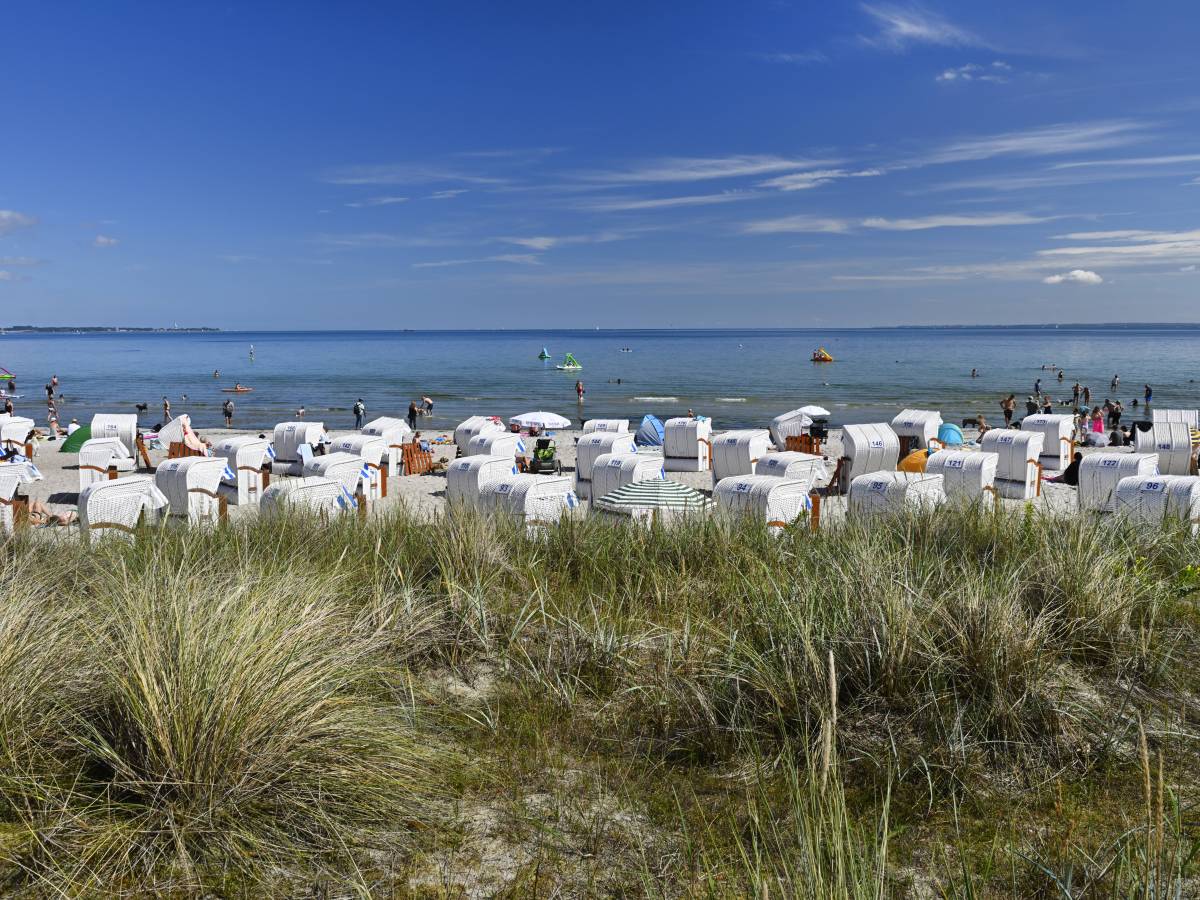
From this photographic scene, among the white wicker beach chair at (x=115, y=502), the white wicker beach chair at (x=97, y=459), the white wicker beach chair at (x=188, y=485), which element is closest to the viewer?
the white wicker beach chair at (x=115, y=502)

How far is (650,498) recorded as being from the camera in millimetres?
12562

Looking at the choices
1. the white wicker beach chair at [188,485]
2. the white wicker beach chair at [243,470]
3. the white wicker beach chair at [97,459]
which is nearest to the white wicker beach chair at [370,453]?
the white wicker beach chair at [243,470]

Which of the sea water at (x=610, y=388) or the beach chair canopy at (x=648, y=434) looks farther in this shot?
the sea water at (x=610, y=388)

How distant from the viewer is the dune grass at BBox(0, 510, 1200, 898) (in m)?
3.23

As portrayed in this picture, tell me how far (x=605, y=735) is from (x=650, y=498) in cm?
816

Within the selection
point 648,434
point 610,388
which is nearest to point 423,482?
point 648,434

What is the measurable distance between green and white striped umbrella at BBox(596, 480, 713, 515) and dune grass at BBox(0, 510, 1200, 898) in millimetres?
6159

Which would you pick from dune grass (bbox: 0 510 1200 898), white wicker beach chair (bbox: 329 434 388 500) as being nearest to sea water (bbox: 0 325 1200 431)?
white wicker beach chair (bbox: 329 434 388 500)

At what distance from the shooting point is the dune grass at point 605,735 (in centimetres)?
323

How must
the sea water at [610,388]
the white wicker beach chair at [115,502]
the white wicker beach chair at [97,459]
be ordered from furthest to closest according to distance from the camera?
the sea water at [610,388] → the white wicker beach chair at [97,459] → the white wicker beach chair at [115,502]

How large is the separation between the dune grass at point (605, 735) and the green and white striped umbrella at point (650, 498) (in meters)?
6.16

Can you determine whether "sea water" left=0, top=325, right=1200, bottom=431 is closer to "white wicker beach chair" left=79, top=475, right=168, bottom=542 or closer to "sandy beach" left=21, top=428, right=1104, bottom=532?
"sandy beach" left=21, top=428, right=1104, bottom=532

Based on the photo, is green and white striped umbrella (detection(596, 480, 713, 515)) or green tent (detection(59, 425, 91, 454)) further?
green tent (detection(59, 425, 91, 454))

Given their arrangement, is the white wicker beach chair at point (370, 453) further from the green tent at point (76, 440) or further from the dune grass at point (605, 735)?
the dune grass at point (605, 735)
